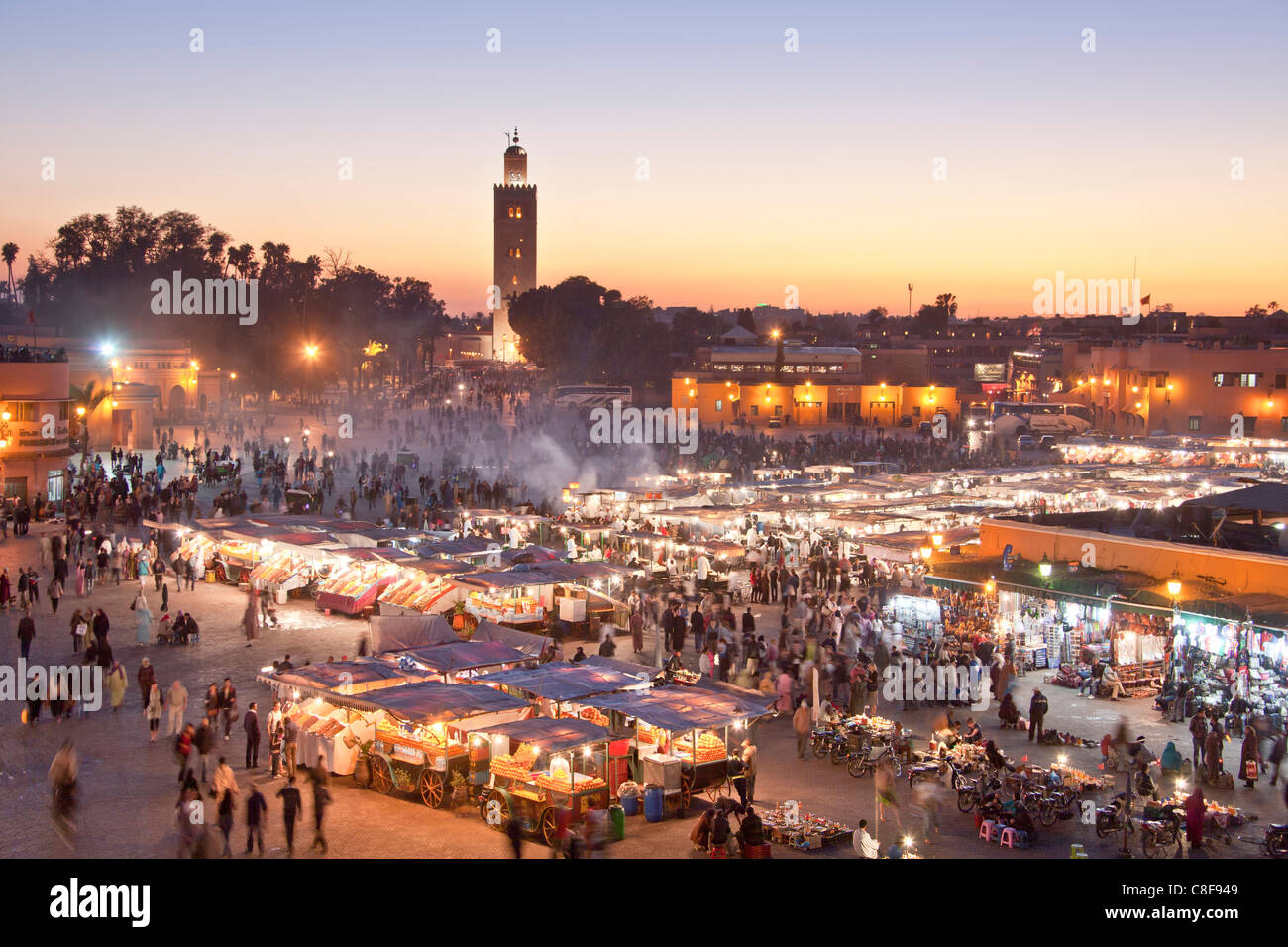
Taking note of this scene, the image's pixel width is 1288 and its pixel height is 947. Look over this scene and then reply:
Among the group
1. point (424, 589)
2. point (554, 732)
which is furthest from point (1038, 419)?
point (554, 732)

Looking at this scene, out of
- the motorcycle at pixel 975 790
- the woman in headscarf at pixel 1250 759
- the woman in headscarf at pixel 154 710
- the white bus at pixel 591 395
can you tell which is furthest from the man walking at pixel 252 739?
the white bus at pixel 591 395

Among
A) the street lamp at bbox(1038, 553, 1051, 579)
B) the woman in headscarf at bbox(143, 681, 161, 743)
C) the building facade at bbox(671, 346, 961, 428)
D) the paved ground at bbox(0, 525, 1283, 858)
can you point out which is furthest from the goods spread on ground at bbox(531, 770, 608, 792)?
the building facade at bbox(671, 346, 961, 428)

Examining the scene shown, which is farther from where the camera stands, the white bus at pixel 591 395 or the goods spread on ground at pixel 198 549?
the white bus at pixel 591 395

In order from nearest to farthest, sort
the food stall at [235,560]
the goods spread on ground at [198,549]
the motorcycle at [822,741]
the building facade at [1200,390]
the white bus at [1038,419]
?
the motorcycle at [822,741], the food stall at [235,560], the goods spread on ground at [198,549], the building facade at [1200,390], the white bus at [1038,419]

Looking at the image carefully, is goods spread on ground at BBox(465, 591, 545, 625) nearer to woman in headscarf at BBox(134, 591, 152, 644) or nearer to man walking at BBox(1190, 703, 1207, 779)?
woman in headscarf at BBox(134, 591, 152, 644)

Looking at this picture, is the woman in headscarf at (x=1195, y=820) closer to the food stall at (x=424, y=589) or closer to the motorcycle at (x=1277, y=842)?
the motorcycle at (x=1277, y=842)

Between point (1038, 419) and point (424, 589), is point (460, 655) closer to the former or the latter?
point (424, 589)
